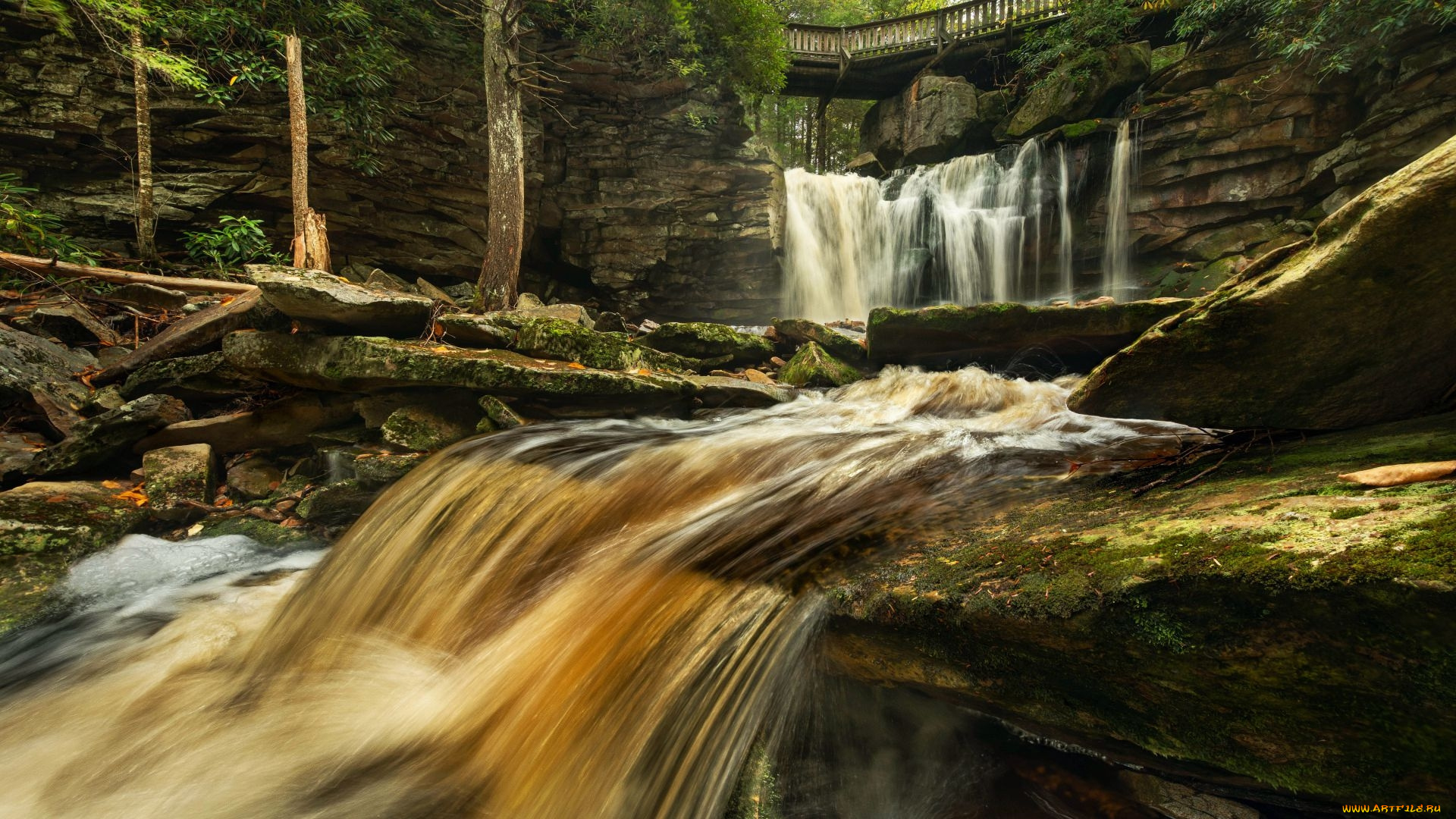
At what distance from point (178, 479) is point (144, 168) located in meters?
6.41

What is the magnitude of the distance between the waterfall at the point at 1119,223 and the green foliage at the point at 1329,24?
2.29 m

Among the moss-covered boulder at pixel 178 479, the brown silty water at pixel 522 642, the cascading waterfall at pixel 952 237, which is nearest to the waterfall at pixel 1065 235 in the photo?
the cascading waterfall at pixel 952 237

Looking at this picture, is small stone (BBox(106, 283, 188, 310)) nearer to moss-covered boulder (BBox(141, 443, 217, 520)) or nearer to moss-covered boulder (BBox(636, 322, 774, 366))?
moss-covered boulder (BBox(141, 443, 217, 520))

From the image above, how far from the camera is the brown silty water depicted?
197 cm

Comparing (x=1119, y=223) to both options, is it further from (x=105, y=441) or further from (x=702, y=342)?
(x=105, y=441)

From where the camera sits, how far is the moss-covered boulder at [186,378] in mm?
5211

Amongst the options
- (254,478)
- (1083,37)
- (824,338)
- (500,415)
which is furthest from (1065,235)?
(254,478)

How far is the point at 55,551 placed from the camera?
11.9 ft

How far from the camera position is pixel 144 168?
306 inches

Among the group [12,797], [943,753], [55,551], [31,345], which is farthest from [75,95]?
[943,753]

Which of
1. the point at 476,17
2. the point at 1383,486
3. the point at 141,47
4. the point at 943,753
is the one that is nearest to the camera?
the point at 1383,486

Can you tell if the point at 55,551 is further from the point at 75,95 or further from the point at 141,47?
the point at 75,95

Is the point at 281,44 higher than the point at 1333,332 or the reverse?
higher

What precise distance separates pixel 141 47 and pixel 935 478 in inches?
420
